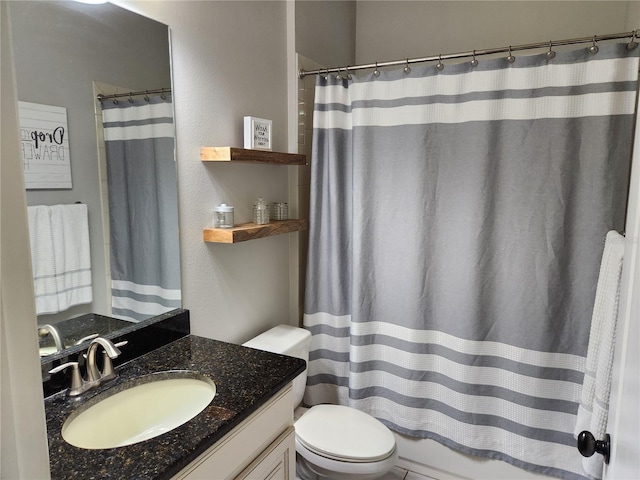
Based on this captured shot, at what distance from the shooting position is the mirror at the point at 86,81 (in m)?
1.13

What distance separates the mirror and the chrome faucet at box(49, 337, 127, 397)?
86mm

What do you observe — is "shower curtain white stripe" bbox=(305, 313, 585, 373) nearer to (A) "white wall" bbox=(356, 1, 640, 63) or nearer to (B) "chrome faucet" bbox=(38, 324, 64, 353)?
(B) "chrome faucet" bbox=(38, 324, 64, 353)

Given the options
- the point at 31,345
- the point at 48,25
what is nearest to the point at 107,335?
the point at 48,25

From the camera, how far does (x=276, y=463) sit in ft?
4.29

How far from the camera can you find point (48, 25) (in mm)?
1162

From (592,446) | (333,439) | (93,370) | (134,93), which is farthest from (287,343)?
(592,446)

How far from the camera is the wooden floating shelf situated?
65.3 inches

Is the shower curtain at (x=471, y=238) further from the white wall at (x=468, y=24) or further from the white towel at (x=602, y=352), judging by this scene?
the white wall at (x=468, y=24)

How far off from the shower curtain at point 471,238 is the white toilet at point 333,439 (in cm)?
→ 29

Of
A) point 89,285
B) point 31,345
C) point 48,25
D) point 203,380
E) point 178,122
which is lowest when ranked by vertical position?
point 203,380

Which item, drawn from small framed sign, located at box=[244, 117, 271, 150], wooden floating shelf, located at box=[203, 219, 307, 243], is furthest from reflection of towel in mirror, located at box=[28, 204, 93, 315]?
small framed sign, located at box=[244, 117, 271, 150]

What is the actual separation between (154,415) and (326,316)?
1138mm

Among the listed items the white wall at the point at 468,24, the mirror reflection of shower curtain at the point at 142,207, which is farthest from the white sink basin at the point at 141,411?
the white wall at the point at 468,24

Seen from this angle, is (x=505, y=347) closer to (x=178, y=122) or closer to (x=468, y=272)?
(x=468, y=272)
